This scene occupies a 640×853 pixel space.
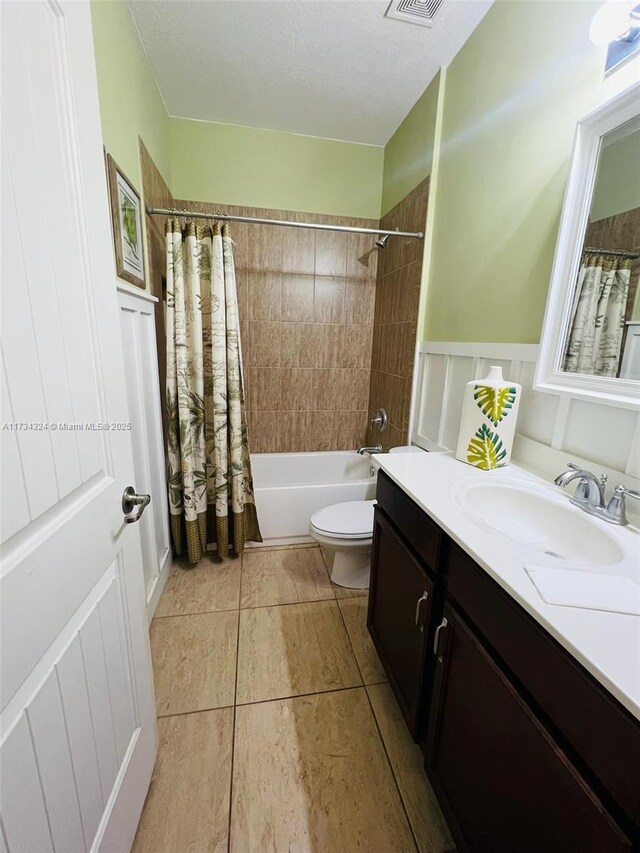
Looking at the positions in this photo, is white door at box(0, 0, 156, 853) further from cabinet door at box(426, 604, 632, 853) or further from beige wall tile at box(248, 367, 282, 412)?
beige wall tile at box(248, 367, 282, 412)

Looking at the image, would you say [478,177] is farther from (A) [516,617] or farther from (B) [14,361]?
(B) [14,361]

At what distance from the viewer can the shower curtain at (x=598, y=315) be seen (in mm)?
958

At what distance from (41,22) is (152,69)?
167 cm

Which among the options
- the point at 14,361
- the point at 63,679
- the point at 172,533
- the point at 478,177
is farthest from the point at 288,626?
the point at 478,177

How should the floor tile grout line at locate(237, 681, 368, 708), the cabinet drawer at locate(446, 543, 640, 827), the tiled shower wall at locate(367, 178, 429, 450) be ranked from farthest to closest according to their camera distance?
the tiled shower wall at locate(367, 178, 429, 450)
the floor tile grout line at locate(237, 681, 368, 708)
the cabinet drawer at locate(446, 543, 640, 827)

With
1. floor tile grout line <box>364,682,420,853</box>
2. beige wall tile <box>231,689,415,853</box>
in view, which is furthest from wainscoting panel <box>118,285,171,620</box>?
floor tile grout line <box>364,682,420,853</box>

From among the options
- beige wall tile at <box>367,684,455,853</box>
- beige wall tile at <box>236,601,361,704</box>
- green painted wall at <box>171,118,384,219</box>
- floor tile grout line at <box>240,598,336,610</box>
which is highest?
green painted wall at <box>171,118,384,219</box>

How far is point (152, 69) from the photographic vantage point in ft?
5.64

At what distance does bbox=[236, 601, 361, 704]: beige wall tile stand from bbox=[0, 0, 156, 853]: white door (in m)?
0.58

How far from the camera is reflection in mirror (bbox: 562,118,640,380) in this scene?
92cm

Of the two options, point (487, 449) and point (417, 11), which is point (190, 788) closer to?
point (487, 449)

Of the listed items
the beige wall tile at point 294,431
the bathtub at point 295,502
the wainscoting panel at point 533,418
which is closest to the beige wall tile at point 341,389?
the beige wall tile at point 294,431

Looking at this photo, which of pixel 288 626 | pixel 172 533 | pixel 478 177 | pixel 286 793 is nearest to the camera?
pixel 286 793

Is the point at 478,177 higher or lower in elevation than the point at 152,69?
lower
